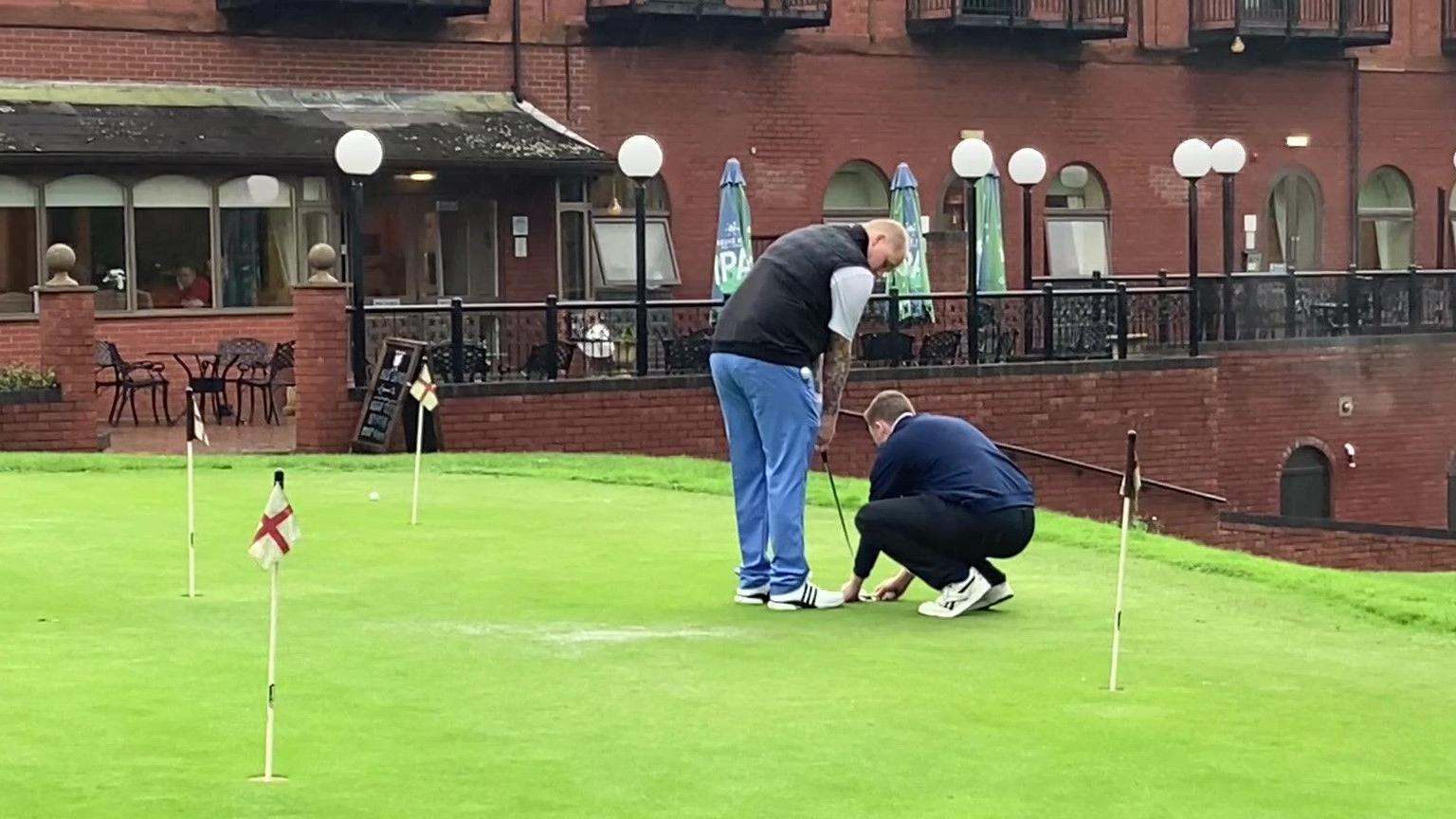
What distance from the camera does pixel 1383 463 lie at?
109ft

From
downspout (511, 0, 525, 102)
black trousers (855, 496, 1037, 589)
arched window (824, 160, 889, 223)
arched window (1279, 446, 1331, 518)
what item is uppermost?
downspout (511, 0, 525, 102)

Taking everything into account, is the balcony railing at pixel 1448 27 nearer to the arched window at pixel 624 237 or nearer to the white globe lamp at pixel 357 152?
the arched window at pixel 624 237

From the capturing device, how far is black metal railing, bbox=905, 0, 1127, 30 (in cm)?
3344

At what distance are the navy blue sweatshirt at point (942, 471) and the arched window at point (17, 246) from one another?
701 inches

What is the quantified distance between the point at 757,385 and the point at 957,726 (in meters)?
2.76

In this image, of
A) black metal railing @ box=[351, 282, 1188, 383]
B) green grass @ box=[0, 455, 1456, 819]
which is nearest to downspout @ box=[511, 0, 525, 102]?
black metal railing @ box=[351, 282, 1188, 383]

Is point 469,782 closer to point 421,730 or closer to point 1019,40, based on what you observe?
point 421,730

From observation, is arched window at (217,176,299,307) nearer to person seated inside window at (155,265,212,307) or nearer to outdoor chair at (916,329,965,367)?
person seated inside window at (155,265,212,307)

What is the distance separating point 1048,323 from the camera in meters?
26.8

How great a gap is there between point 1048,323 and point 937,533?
16898mm

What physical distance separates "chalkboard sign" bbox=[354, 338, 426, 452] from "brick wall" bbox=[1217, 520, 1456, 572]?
31.3ft

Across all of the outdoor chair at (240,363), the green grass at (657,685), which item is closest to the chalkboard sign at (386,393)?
the outdoor chair at (240,363)

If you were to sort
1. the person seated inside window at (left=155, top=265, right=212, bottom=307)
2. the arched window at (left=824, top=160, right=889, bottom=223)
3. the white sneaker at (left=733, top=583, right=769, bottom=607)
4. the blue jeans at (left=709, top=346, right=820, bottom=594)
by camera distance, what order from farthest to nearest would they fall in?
the arched window at (left=824, top=160, right=889, bottom=223)
the person seated inside window at (left=155, top=265, right=212, bottom=307)
the white sneaker at (left=733, top=583, right=769, bottom=607)
the blue jeans at (left=709, top=346, right=820, bottom=594)

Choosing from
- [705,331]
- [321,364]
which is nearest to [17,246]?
[321,364]
